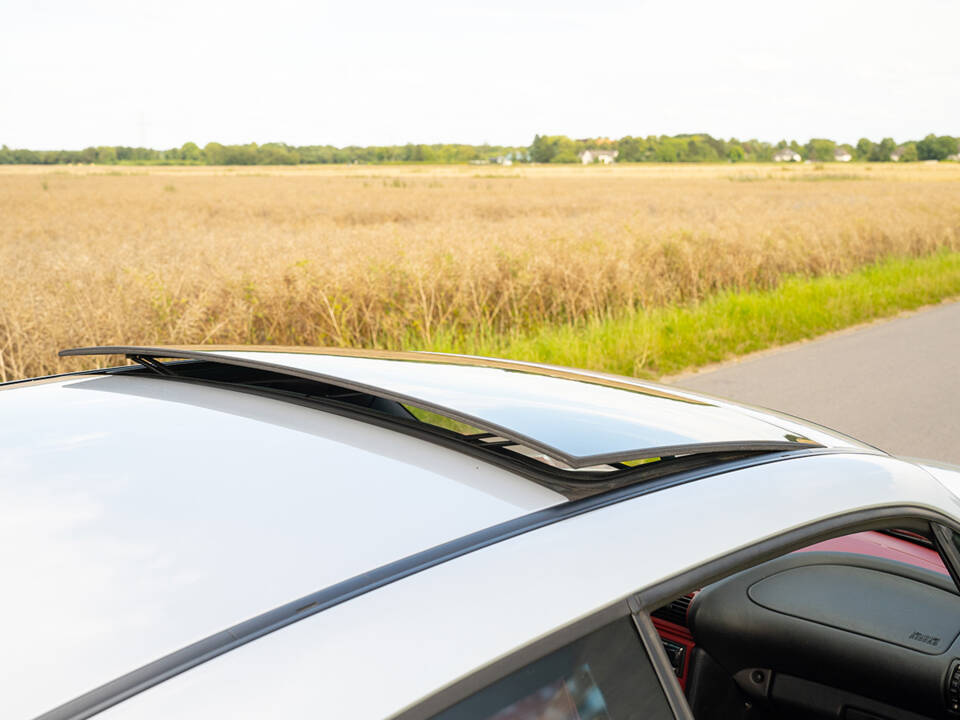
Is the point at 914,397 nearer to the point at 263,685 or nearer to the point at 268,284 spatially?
the point at 268,284

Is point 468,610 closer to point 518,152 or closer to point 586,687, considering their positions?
point 586,687

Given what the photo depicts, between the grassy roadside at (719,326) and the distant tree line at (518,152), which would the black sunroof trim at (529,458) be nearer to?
the grassy roadside at (719,326)

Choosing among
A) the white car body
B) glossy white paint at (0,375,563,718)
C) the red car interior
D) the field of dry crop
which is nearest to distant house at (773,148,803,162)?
the field of dry crop

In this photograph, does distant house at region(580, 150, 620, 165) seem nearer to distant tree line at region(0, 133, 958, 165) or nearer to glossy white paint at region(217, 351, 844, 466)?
distant tree line at region(0, 133, 958, 165)

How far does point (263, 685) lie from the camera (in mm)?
764

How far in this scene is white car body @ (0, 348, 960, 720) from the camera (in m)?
0.78

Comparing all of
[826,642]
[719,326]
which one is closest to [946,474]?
[826,642]

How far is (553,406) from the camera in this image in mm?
1619

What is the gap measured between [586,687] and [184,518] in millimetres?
519

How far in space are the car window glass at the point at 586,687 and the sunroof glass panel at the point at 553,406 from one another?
10.3 inches

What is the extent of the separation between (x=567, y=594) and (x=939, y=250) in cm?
1944

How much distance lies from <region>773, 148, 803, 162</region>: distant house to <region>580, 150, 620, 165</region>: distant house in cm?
2478

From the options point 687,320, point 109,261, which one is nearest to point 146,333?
point 109,261

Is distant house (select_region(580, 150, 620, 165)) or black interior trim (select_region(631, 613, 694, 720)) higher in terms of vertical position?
distant house (select_region(580, 150, 620, 165))
